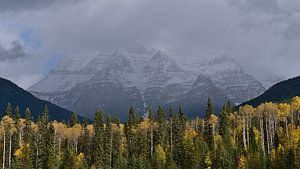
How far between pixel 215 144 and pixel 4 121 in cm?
6893

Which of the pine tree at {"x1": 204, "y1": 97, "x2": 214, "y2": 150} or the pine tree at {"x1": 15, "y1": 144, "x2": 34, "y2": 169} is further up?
the pine tree at {"x1": 204, "y1": 97, "x2": 214, "y2": 150}

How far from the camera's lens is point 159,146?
17175cm

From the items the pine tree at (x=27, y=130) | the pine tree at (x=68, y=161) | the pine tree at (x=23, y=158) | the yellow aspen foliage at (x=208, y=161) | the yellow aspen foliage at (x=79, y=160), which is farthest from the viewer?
the pine tree at (x=27, y=130)

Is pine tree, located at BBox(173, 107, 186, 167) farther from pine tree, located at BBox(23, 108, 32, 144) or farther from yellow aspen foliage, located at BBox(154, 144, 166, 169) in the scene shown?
pine tree, located at BBox(23, 108, 32, 144)

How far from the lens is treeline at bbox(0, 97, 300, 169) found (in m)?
155

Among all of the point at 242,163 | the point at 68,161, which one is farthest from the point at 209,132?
the point at 68,161

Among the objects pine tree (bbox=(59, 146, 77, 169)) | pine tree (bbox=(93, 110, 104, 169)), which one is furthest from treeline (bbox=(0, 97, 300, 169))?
pine tree (bbox=(59, 146, 77, 169))

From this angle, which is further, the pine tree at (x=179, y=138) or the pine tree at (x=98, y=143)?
the pine tree at (x=98, y=143)

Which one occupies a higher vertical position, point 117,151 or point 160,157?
point 117,151

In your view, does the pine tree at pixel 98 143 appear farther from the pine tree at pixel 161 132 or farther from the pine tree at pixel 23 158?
the pine tree at pixel 23 158

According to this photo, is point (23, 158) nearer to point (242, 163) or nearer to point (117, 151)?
point (117, 151)

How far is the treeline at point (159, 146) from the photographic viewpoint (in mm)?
155000

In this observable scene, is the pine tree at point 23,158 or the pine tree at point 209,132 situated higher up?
the pine tree at point 209,132

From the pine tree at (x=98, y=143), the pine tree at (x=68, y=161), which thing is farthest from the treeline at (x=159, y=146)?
the pine tree at (x=68, y=161)
